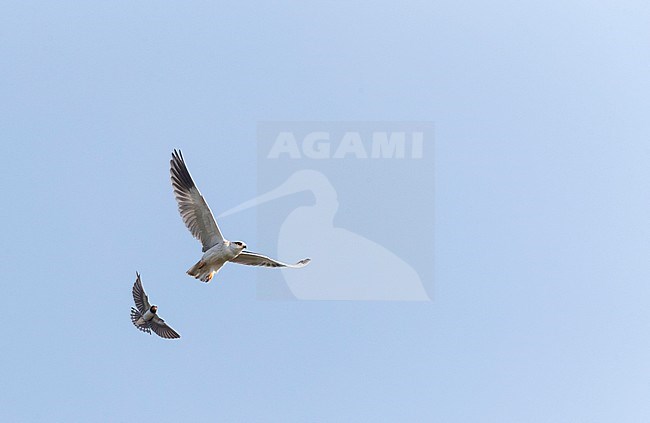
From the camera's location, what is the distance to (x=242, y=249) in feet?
66.9

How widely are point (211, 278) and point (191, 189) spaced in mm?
1732

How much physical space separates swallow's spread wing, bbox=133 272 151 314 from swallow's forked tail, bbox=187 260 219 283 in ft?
14.5

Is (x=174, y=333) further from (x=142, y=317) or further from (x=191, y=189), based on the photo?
(x=191, y=189)

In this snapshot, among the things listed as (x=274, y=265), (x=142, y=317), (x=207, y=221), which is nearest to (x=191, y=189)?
(x=207, y=221)

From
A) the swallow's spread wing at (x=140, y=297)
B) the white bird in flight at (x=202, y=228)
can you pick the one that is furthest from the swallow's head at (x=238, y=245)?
the swallow's spread wing at (x=140, y=297)

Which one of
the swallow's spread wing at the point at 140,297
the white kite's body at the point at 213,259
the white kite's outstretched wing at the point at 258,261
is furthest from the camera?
the swallow's spread wing at the point at 140,297

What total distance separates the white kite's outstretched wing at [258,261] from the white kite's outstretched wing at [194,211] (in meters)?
0.68

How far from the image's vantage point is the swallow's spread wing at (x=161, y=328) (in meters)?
25.1

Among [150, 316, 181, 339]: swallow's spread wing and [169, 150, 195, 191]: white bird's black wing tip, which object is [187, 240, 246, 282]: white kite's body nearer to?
[169, 150, 195, 191]: white bird's black wing tip

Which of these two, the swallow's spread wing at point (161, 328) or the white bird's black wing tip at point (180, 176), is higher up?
the white bird's black wing tip at point (180, 176)

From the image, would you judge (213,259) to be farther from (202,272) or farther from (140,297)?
(140,297)

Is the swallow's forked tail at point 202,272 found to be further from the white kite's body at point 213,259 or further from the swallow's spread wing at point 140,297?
the swallow's spread wing at point 140,297

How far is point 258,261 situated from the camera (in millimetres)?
21422

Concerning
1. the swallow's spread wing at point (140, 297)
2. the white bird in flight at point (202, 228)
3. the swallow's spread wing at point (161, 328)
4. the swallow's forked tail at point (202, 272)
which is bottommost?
the swallow's spread wing at point (161, 328)
